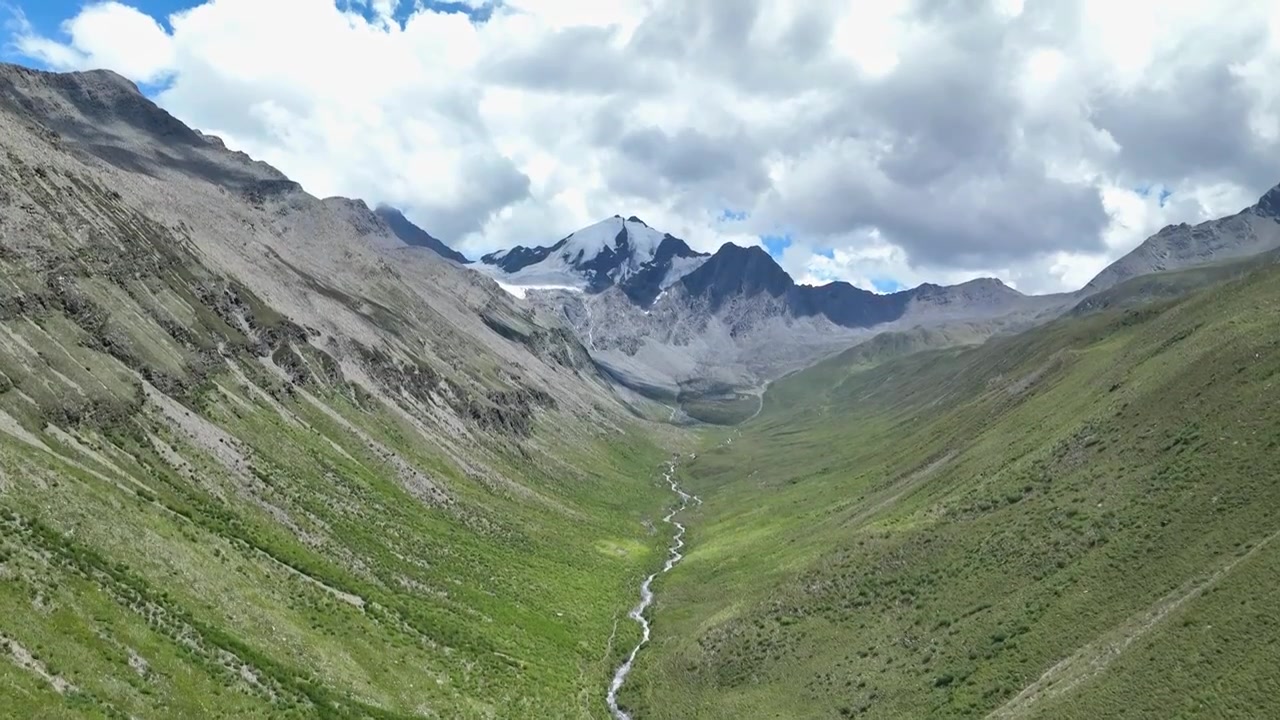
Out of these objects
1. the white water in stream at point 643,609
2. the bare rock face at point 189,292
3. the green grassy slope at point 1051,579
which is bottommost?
the white water in stream at point 643,609

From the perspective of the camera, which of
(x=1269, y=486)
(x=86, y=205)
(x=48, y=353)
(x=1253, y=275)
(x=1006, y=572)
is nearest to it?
(x=1269, y=486)

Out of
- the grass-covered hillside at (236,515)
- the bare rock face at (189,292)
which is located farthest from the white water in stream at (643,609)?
the bare rock face at (189,292)

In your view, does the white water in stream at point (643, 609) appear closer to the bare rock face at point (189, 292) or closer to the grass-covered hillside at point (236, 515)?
the grass-covered hillside at point (236, 515)

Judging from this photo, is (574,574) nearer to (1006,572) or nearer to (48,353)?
(1006,572)

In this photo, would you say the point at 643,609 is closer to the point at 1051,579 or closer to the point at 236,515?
the point at 236,515

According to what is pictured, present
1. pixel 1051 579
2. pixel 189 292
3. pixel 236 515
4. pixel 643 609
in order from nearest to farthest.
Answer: pixel 1051 579 < pixel 236 515 < pixel 643 609 < pixel 189 292

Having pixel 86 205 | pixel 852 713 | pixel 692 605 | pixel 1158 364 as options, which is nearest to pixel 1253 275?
pixel 1158 364

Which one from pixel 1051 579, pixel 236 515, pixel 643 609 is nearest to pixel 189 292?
pixel 236 515

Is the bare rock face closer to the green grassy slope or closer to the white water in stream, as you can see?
the white water in stream

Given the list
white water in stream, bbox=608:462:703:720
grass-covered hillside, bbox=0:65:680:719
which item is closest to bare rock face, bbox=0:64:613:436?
grass-covered hillside, bbox=0:65:680:719
